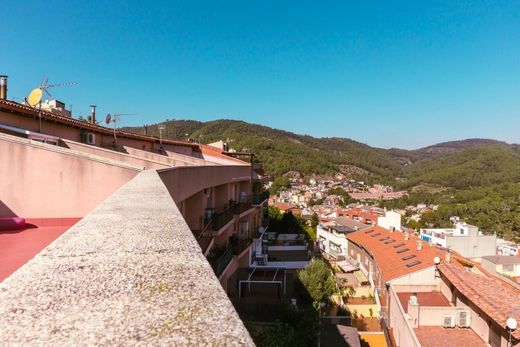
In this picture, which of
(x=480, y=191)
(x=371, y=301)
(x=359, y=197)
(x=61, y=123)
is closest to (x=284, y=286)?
(x=371, y=301)

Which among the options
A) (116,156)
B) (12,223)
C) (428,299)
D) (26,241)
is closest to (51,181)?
(12,223)

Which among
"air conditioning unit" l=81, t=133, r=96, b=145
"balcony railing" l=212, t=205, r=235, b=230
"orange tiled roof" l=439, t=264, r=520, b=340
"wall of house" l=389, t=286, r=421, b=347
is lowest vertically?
"wall of house" l=389, t=286, r=421, b=347

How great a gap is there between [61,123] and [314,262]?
13433mm

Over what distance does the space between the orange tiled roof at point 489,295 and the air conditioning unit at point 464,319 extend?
0.74 m

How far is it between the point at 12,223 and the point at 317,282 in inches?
563

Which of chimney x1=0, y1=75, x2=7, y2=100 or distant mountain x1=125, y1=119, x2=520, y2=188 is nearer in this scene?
chimney x1=0, y1=75, x2=7, y2=100

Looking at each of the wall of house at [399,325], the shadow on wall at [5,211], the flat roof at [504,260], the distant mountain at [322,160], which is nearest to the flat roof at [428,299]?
the wall of house at [399,325]

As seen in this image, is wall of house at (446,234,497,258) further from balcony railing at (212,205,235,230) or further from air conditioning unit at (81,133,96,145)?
air conditioning unit at (81,133,96,145)

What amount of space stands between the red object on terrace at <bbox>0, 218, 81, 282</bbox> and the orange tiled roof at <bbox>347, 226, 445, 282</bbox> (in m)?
19.0

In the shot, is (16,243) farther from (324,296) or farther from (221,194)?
(324,296)

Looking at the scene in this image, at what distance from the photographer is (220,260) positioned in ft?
40.7

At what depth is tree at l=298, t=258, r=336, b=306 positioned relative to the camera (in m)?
17.9

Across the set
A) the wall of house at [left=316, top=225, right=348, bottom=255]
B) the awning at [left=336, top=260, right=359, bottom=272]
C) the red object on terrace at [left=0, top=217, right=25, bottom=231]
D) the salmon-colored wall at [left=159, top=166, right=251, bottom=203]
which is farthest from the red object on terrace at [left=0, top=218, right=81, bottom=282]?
the wall of house at [left=316, top=225, right=348, bottom=255]

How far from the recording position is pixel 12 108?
1099cm
